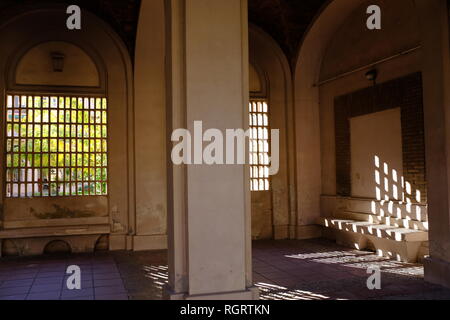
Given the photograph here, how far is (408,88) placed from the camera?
30.1 feet

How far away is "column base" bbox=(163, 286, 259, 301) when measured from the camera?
5117mm

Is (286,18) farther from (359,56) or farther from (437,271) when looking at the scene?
(437,271)

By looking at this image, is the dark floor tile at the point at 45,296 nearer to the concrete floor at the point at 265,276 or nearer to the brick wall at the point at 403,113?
the concrete floor at the point at 265,276

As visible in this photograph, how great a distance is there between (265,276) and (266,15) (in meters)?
7.13

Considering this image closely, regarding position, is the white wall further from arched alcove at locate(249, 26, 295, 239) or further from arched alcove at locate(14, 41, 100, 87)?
arched alcove at locate(14, 41, 100, 87)

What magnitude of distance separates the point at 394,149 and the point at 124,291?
21.1ft

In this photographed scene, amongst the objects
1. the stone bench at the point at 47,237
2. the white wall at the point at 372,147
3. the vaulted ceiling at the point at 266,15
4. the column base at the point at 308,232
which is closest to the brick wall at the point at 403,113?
the white wall at the point at 372,147

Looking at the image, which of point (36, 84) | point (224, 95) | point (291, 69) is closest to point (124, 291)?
point (224, 95)

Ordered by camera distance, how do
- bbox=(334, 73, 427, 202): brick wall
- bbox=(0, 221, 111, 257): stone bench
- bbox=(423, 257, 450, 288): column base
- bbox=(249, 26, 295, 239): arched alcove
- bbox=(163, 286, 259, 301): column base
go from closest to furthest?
bbox=(163, 286, 259, 301): column base < bbox=(423, 257, 450, 288): column base < bbox=(334, 73, 427, 202): brick wall < bbox=(0, 221, 111, 257): stone bench < bbox=(249, 26, 295, 239): arched alcove

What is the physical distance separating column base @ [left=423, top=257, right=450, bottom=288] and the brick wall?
1899 mm

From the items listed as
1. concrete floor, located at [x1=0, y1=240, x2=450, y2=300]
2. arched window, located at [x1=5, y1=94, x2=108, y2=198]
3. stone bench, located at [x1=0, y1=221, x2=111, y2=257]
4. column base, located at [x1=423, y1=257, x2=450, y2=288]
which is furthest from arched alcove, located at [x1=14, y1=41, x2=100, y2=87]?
column base, located at [x1=423, y1=257, x2=450, y2=288]
